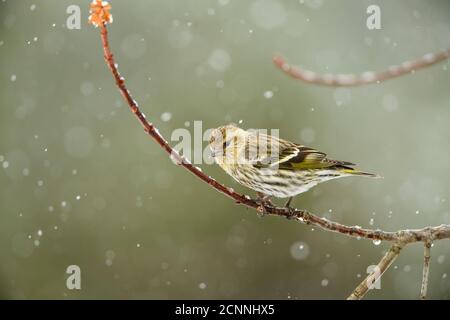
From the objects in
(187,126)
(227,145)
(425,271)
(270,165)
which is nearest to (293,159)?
(270,165)

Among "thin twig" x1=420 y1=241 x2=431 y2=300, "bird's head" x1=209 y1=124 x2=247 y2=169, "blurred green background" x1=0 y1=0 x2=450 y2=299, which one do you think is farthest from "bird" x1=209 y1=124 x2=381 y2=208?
"blurred green background" x1=0 y1=0 x2=450 y2=299

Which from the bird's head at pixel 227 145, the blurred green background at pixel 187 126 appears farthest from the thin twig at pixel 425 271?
the blurred green background at pixel 187 126

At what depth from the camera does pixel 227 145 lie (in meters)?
4.73

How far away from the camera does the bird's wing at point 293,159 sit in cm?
467

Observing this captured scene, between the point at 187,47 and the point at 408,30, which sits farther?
the point at 408,30

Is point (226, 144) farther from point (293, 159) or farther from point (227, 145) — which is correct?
point (293, 159)

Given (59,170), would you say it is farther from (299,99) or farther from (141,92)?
(299,99)

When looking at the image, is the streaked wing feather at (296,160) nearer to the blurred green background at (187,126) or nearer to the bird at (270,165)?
the bird at (270,165)

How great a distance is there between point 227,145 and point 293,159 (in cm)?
58

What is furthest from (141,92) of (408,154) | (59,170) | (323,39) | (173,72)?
(408,154)

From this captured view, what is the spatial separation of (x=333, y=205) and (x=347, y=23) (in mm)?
2882

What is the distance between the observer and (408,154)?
8773mm

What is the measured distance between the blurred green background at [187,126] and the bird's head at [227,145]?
3.38 m

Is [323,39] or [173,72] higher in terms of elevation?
[323,39]
